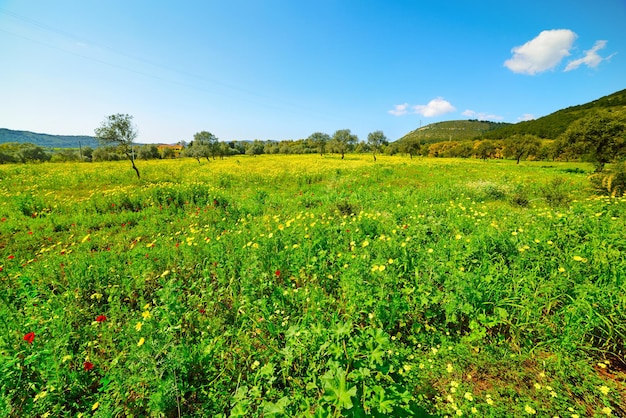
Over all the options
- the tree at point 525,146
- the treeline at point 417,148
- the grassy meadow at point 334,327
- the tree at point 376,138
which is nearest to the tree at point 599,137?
the treeline at point 417,148

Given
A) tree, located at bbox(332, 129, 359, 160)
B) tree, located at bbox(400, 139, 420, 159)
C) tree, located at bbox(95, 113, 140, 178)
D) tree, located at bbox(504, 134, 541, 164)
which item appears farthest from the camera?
tree, located at bbox(332, 129, 359, 160)

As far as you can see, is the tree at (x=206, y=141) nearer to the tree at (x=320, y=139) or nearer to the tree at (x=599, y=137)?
the tree at (x=320, y=139)

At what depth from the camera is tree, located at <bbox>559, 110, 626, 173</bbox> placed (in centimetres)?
2369

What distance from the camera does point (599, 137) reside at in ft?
81.4

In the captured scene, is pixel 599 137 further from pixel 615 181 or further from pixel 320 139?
pixel 320 139

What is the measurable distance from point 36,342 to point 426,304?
5626mm

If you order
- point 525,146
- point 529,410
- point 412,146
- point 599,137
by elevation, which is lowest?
point 529,410

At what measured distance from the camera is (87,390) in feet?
9.65

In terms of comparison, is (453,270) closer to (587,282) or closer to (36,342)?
(587,282)

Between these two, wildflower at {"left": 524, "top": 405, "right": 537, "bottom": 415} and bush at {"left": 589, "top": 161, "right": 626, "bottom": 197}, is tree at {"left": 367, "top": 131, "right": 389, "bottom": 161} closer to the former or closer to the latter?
bush at {"left": 589, "top": 161, "right": 626, "bottom": 197}

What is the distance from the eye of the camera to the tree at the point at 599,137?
77.7 ft

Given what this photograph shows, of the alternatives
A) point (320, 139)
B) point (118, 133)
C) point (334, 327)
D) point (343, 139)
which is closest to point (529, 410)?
point (334, 327)

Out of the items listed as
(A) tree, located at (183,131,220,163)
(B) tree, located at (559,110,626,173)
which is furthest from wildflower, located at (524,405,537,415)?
(A) tree, located at (183,131,220,163)

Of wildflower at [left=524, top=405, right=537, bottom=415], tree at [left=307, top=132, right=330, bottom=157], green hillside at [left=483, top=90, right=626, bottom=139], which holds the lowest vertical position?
wildflower at [left=524, top=405, right=537, bottom=415]
